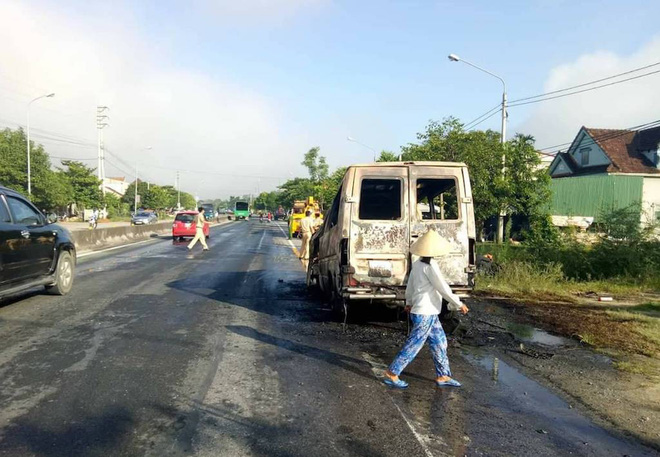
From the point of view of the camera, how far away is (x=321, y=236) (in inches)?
379

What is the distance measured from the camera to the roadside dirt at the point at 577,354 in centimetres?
465

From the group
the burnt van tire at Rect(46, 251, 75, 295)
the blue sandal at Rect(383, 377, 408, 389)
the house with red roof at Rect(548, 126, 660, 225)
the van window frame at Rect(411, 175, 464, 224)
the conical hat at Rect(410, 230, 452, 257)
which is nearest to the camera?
the blue sandal at Rect(383, 377, 408, 389)

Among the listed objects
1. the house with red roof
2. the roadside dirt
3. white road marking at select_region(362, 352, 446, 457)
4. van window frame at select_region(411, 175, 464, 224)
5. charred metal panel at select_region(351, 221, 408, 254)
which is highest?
the house with red roof

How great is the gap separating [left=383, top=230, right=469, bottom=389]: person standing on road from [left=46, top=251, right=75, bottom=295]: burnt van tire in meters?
7.03

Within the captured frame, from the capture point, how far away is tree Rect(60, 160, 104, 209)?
188 ft

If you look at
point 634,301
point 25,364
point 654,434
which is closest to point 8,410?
point 25,364

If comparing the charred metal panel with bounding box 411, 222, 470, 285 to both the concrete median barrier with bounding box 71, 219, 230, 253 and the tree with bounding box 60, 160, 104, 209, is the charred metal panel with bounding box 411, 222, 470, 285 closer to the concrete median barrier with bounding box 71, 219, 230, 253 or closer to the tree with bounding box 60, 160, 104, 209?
the concrete median barrier with bounding box 71, 219, 230, 253

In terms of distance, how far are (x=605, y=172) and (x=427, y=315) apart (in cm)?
3968

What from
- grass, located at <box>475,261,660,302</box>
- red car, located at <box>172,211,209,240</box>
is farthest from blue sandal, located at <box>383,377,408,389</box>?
red car, located at <box>172,211,209,240</box>

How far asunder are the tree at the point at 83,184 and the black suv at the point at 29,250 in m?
52.5

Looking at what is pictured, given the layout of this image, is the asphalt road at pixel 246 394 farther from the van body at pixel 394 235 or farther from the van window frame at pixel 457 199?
the van window frame at pixel 457 199

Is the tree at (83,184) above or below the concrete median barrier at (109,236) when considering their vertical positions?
above

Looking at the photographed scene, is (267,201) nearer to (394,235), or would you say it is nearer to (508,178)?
(508,178)

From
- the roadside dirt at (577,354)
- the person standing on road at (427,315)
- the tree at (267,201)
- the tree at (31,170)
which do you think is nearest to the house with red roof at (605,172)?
the roadside dirt at (577,354)
